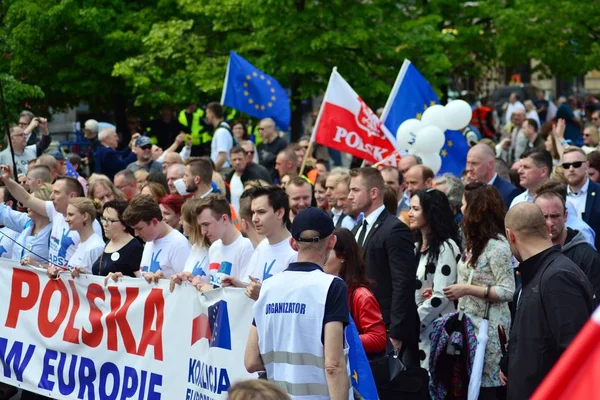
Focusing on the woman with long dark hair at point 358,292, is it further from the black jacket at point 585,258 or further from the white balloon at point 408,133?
the white balloon at point 408,133

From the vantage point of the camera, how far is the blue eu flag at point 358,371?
5375 millimetres

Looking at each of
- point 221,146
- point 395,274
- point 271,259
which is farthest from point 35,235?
point 221,146

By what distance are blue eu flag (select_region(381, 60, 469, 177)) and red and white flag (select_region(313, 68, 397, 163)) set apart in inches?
16.1

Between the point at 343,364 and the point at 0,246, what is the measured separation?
6.13 m

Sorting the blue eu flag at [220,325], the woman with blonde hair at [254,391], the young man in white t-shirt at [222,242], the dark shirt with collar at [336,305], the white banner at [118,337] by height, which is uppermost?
the woman with blonde hair at [254,391]

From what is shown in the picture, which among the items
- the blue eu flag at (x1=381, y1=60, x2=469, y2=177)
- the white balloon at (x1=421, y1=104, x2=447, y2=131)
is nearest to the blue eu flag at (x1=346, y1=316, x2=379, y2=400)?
the white balloon at (x1=421, y1=104, x2=447, y2=131)

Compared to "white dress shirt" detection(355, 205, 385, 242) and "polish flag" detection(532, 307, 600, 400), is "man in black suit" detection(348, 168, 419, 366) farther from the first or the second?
"polish flag" detection(532, 307, 600, 400)

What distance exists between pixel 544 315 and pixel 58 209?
5582 millimetres

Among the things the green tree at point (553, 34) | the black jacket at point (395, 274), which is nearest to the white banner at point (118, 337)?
the black jacket at point (395, 274)

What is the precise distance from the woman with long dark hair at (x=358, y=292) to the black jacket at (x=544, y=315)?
0.87 metres

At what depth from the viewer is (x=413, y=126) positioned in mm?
13250

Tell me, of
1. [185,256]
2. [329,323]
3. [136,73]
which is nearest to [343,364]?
[329,323]

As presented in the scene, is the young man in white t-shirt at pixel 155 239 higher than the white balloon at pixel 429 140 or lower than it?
lower

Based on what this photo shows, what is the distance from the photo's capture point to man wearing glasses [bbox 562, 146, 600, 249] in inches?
373
